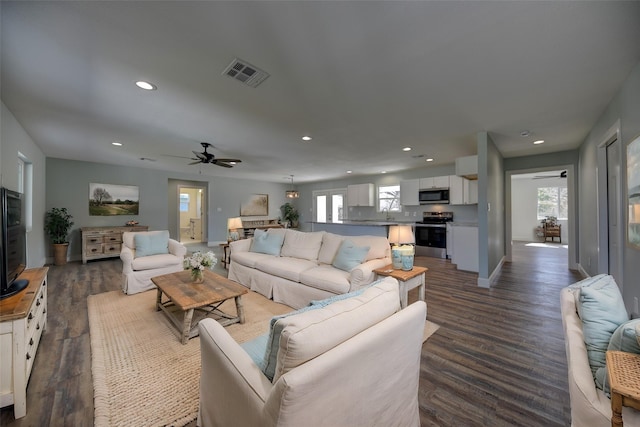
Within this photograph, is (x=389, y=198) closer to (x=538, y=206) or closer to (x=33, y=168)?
(x=538, y=206)

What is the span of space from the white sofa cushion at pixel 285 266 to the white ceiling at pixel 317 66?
1.98m

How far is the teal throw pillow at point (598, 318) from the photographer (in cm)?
109

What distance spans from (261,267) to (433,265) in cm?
395

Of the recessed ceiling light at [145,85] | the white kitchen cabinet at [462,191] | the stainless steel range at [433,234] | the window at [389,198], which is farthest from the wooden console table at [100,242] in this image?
the white kitchen cabinet at [462,191]

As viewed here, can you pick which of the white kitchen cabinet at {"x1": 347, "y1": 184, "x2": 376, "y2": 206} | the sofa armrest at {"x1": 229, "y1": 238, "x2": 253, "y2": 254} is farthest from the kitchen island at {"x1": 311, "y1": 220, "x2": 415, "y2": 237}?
the sofa armrest at {"x1": 229, "y1": 238, "x2": 253, "y2": 254}

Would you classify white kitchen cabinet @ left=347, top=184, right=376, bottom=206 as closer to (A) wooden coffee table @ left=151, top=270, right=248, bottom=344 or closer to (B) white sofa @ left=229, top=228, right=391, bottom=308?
(B) white sofa @ left=229, top=228, right=391, bottom=308

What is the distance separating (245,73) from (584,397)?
9.62 ft

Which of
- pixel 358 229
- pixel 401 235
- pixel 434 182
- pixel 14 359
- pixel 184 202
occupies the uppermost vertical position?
pixel 434 182

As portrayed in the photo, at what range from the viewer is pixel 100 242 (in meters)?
5.86

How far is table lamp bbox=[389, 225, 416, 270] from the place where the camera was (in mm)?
2768

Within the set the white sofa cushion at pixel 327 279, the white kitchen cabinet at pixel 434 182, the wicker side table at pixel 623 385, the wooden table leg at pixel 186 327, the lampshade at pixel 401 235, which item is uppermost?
the white kitchen cabinet at pixel 434 182

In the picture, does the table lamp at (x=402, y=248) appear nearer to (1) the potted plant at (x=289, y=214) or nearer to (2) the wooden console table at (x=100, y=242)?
(2) the wooden console table at (x=100, y=242)

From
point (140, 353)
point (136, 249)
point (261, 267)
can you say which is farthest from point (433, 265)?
point (136, 249)

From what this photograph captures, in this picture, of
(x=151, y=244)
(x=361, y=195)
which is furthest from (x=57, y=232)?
(x=361, y=195)
